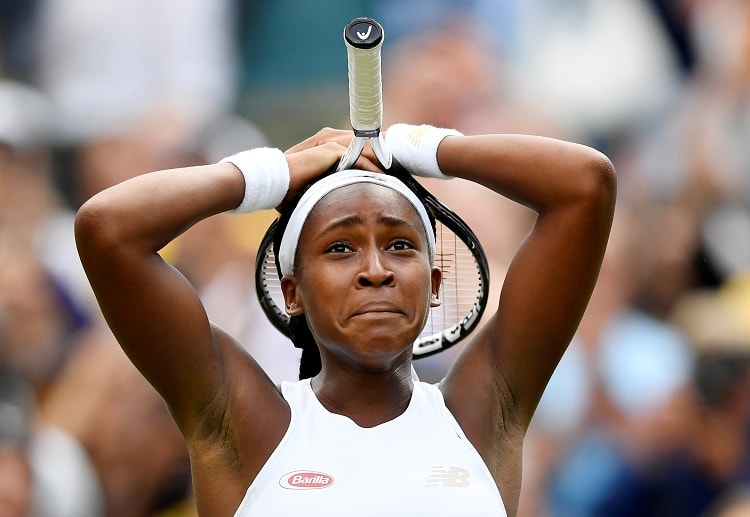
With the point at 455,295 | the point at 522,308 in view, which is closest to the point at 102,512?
the point at 455,295

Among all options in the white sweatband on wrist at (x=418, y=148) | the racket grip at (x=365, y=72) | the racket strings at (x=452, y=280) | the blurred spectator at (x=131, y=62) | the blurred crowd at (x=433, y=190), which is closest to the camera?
the racket grip at (x=365, y=72)

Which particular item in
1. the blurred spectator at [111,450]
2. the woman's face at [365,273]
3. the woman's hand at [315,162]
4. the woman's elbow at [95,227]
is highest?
the woman's hand at [315,162]

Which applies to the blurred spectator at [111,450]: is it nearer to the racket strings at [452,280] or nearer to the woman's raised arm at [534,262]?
the racket strings at [452,280]

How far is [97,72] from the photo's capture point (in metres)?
6.06

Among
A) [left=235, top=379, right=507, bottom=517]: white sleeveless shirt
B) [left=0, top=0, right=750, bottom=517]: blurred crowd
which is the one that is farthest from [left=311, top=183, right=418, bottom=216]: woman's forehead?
[left=0, top=0, right=750, bottom=517]: blurred crowd

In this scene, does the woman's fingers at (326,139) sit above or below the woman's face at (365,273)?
above

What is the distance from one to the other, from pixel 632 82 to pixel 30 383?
3.32m

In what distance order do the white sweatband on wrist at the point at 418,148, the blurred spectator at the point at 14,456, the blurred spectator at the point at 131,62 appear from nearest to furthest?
1. the white sweatband on wrist at the point at 418,148
2. the blurred spectator at the point at 14,456
3. the blurred spectator at the point at 131,62

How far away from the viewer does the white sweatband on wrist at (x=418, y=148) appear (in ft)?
9.86

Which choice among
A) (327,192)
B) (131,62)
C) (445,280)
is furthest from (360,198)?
(131,62)

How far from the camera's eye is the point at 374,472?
8.84 ft

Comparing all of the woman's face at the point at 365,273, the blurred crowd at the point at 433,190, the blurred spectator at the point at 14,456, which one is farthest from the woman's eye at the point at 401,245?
the blurred spectator at the point at 14,456

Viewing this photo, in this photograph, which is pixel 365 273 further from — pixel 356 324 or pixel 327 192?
pixel 327 192

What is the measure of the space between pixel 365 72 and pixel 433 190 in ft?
9.64
